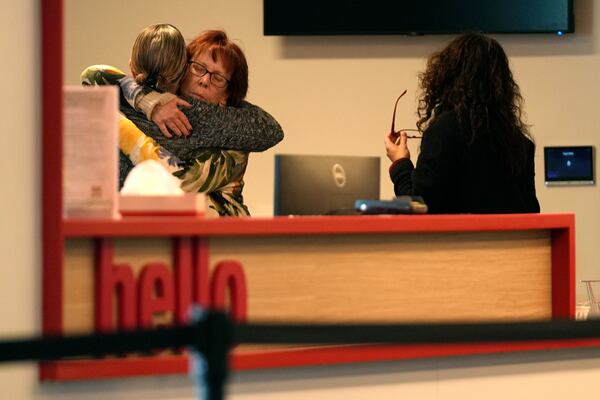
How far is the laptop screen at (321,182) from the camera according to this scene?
3.07 metres

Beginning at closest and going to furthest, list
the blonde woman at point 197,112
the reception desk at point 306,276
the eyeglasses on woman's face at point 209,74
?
1. the reception desk at point 306,276
2. the blonde woman at point 197,112
3. the eyeglasses on woman's face at point 209,74

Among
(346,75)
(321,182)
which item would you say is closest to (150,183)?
(321,182)

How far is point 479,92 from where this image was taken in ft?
12.0

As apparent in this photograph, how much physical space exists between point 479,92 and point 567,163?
9.25 feet

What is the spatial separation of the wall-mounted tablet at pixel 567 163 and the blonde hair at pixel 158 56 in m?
2.98

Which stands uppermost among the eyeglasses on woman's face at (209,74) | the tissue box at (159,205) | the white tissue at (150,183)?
the eyeglasses on woman's face at (209,74)

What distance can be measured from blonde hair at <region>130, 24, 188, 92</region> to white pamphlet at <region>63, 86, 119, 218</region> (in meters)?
1.50

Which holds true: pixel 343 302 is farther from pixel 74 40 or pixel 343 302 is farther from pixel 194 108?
pixel 74 40

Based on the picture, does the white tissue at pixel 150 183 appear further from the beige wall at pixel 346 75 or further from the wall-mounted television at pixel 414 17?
the wall-mounted television at pixel 414 17

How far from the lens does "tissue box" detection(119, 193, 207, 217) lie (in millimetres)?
2432

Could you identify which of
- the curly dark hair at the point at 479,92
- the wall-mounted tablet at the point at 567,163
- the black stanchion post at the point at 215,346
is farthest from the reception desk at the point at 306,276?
the wall-mounted tablet at the point at 567,163

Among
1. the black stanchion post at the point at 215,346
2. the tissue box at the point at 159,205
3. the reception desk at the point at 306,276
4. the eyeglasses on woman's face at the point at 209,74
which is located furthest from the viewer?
the eyeglasses on woman's face at the point at 209,74

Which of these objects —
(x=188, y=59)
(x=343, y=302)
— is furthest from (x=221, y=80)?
(x=343, y=302)

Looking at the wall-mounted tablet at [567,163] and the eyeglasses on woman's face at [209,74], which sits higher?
the eyeglasses on woman's face at [209,74]
